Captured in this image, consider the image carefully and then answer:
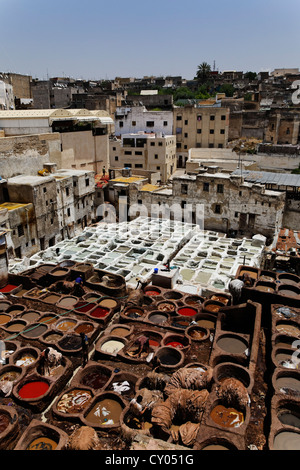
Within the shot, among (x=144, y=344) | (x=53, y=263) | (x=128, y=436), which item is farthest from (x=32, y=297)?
(x=128, y=436)

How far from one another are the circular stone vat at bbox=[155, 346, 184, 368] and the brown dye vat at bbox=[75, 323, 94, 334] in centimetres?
362

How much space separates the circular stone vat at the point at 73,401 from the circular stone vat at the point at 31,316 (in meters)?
5.54

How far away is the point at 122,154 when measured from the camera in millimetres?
47719

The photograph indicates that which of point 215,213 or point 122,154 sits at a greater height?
point 122,154

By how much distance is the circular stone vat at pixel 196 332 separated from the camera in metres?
14.6

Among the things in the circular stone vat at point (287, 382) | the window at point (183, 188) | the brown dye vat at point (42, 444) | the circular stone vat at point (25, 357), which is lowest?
the circular stone vat at point (25, 357)

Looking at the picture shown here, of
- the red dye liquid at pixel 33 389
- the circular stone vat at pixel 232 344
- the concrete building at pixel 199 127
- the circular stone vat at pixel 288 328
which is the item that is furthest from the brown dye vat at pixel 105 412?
the concrete building at pixel 199 127

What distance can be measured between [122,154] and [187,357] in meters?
38.0

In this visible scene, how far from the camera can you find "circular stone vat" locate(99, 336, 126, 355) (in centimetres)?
1396

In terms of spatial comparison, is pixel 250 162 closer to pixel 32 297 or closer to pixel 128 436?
pixel 32 297

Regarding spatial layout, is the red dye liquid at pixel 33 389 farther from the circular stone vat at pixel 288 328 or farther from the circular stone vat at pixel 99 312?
the circular stone vat at pixel 288 328

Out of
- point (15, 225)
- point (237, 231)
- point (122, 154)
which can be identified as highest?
point (122, 154)

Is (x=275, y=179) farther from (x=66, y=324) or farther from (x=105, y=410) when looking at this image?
(x=105, y=410)

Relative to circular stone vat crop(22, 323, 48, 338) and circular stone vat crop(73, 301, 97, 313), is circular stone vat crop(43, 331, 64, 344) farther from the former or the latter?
Answer: circular stone vat crop(73, 301, 97, 313)
